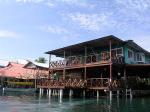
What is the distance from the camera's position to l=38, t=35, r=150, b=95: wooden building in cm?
2916

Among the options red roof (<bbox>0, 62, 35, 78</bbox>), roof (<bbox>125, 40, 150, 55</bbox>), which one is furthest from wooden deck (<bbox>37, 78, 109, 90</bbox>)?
red roof (<bbox>0, 62, 35, 78</bbox>)

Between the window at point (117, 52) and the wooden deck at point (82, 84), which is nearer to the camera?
the wooden deck at point (82, 84)

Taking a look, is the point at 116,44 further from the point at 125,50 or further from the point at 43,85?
the point at 43,85

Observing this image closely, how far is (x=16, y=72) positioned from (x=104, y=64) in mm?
27065

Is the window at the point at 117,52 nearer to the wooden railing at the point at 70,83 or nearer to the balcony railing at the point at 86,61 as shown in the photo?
the balcony railing at the point at 86,61

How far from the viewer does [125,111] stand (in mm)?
19250

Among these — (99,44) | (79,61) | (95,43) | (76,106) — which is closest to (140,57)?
(99,44)

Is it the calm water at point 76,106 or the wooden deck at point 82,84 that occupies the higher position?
the wooden deck at point 82,84

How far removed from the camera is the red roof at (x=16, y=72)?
50281 mm

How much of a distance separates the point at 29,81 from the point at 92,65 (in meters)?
21.9

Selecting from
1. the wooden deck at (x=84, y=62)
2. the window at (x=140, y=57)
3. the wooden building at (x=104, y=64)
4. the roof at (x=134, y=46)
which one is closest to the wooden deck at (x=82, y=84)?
the wooden building at (x=104, y=64)

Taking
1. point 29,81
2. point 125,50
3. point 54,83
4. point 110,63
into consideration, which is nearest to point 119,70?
point 125,50

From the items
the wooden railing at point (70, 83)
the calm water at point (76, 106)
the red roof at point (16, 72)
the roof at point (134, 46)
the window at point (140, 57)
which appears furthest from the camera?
the red roof at point (16, 72)

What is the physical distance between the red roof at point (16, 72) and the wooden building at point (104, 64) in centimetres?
1483
